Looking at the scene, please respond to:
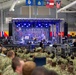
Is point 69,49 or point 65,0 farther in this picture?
point 65,0

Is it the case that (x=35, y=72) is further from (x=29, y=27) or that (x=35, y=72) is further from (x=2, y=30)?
(x=2, y=30)

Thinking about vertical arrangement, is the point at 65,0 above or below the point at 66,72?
above

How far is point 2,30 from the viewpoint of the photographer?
1414 inches

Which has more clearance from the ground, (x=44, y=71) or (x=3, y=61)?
(x=44, y=71)

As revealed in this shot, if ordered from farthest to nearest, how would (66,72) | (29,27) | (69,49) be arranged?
(29,27), (69,49), (66,72)

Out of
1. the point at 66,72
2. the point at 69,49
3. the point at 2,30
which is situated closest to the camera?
the point at 66,72

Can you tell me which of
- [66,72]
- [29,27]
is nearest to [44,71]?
[66,72]

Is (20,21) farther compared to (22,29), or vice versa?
(22,29)

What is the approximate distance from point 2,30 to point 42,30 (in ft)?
25.7

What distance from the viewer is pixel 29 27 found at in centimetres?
2919

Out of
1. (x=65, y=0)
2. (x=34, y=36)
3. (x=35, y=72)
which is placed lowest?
(x=34, y=36)

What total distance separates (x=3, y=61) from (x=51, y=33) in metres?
22.5

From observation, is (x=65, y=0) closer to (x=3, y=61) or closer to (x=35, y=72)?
(x=3, y=61)

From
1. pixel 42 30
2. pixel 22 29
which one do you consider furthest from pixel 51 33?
pixel 22 29
